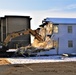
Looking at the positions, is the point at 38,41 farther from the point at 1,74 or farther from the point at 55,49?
the point at 1,74

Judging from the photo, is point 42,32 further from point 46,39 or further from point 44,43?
point 44,43

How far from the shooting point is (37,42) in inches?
1575

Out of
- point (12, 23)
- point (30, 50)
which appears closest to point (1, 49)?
point (30, 50)

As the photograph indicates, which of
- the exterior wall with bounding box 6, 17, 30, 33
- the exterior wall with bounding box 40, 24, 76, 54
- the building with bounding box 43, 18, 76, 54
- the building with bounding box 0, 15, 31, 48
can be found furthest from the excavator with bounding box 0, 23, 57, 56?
the exterior wall with bounding box 6, 17, 30, 33

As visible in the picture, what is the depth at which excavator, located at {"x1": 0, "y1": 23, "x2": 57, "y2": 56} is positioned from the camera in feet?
115

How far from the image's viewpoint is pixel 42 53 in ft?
125

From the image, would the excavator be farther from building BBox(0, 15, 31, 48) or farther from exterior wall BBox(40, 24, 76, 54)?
building BBox(0, 15, 31, 48)

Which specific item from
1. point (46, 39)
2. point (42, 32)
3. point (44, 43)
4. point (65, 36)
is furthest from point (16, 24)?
point (44, 43)

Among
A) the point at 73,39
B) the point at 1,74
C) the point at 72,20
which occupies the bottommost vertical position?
the point at 1,74

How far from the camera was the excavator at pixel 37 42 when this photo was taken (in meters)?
35.0

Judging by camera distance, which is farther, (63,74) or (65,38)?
(65,38)

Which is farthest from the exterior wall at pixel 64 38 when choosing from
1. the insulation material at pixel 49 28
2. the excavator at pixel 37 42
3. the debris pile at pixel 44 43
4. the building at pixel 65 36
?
the excavator at pixel 37 42

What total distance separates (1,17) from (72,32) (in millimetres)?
23614

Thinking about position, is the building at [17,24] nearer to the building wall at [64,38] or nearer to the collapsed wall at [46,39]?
the collapsed wall at [46,39]
